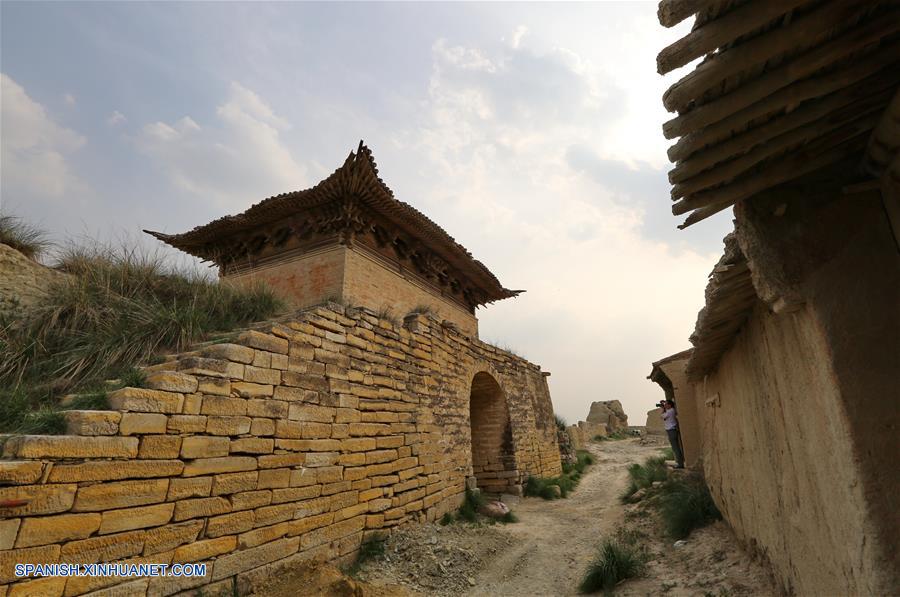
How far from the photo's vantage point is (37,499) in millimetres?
2623

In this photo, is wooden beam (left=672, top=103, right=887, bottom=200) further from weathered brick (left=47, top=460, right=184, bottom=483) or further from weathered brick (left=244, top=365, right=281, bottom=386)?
weathered brick (left=47, top=460, right=184, bottom=483)

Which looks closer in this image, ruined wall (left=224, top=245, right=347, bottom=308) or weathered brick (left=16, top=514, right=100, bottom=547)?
weathered brick (left=16, top=514, right=100, bottom=547)

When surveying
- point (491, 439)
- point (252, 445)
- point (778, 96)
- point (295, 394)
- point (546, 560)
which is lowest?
point (546, 560)

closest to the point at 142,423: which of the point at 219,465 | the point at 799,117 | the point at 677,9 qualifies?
the point at 219,465

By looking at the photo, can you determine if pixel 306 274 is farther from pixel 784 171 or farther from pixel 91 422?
pixel 784 171

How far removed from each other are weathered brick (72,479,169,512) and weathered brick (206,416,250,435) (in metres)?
0.48

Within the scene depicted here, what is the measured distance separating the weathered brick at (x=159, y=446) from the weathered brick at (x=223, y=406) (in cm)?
30

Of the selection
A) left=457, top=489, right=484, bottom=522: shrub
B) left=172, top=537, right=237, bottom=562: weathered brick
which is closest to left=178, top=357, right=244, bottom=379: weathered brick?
left=172, top=537, right=237, bottom=562: weathered brick

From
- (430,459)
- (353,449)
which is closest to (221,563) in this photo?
(353,449)

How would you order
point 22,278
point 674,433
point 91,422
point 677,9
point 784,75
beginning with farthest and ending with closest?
point 674,433
point 22,278
point 91,422
point 784,75
point 677,9

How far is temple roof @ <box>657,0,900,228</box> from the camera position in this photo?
1474 millimetres

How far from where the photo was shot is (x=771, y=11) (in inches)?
55.0

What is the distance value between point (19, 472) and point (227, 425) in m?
1.33

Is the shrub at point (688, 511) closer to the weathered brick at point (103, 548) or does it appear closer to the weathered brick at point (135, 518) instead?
the weathered brick at point (135, 518)
